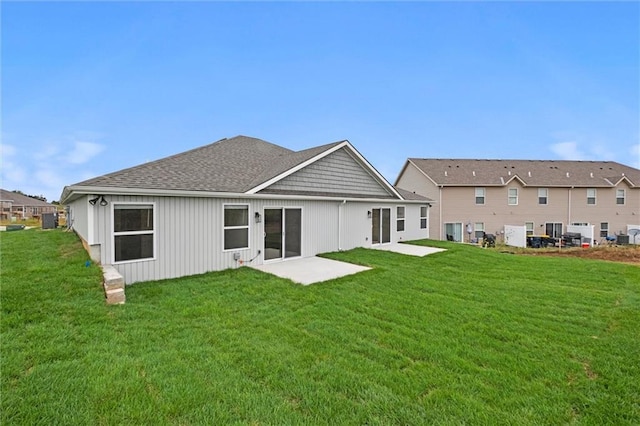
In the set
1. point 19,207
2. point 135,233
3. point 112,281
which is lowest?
point 112,281

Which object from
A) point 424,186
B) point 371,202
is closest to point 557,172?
point 424,186

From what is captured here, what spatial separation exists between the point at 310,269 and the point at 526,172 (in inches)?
913

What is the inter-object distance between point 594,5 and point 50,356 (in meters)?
18.6

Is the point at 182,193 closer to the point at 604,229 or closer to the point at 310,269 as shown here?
the point at 310,269

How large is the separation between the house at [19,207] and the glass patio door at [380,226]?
49587 mm

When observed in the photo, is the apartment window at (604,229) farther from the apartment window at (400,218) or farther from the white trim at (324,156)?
the white trim at (324,156)

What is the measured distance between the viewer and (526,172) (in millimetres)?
23812

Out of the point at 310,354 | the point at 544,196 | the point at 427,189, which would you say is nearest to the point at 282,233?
the point at 310,354

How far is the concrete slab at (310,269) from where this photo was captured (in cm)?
763

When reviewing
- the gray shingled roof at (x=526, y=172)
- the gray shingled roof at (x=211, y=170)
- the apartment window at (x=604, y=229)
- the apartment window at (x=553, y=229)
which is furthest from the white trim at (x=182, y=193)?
the apartment window at (x=604, y=229)

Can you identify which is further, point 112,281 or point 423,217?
point 423,217

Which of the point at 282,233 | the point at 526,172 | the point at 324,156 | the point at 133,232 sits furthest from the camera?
the point at 526,172

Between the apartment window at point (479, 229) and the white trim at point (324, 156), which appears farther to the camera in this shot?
the apartment window at point (479, 229)

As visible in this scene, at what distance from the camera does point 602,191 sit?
23562mm
